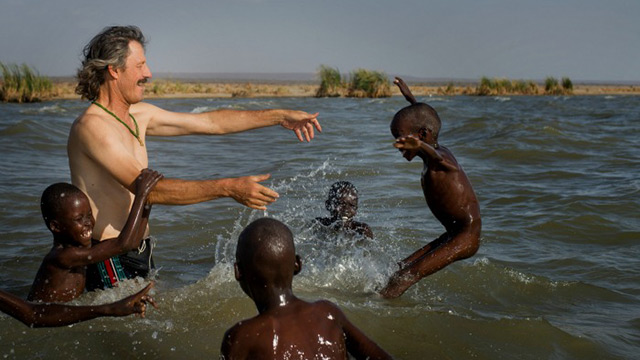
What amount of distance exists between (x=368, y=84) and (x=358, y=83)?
0.68 metres

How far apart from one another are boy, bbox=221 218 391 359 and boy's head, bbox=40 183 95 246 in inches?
68.3

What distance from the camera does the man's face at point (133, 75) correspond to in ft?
14.9

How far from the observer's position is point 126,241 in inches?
158

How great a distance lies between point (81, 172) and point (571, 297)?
390cm

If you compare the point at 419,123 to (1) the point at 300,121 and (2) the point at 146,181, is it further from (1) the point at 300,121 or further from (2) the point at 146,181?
(2) the point at 146,181

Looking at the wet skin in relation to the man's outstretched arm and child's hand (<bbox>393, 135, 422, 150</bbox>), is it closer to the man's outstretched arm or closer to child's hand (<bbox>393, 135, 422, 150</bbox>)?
child's hand (<bbox>393, 135, 422, 150</bbox>)

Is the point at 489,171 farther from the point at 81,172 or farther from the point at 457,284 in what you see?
the point at 81,172

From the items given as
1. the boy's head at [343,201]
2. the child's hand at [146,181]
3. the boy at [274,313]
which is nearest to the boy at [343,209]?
the boy's head at [343,201]

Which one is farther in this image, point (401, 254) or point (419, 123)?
point (401, 254)

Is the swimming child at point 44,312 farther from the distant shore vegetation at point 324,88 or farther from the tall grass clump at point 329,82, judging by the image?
the tall grass clump at point 329,82

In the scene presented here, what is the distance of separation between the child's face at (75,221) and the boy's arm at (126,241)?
7cm

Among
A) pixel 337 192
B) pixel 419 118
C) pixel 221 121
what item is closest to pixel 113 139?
pixel 221 121

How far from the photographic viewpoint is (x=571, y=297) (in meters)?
5.58

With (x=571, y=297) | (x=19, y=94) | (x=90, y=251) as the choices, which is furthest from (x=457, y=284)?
(x=19, y=94)
